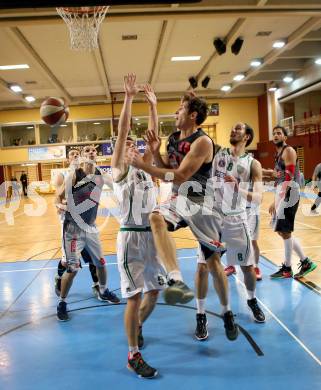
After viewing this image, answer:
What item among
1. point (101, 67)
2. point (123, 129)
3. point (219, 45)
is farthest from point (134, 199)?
point (101, 67)

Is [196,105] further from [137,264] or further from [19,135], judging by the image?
[19,135]

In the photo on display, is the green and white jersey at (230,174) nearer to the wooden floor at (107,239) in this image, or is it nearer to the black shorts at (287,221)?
the black shorts at (287,221)

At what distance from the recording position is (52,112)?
18.3ft

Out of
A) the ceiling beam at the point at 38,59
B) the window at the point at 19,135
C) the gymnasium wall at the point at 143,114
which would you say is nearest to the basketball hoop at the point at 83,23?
the ceiling beam at the point at 38,59

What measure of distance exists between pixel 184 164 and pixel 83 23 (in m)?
6.32

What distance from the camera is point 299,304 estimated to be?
4.64 metres

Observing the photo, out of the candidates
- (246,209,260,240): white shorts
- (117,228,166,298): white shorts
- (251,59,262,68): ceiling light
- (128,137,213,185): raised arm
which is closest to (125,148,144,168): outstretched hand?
(128,137,213,185): raised arm

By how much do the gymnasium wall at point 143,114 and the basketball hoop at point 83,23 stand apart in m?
17.8

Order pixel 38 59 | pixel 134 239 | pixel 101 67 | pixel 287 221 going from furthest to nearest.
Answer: pixel 101 67 → pixel 38 59 → pixel 287 221 → pixel 134 239

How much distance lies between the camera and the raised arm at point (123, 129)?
3.26 metres

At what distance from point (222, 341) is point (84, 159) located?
8.78ft

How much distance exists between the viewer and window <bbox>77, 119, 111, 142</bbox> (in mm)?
27203

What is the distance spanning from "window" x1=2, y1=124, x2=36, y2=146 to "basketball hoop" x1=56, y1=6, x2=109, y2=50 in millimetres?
19386

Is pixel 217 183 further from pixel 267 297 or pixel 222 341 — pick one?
pixel 267 297
